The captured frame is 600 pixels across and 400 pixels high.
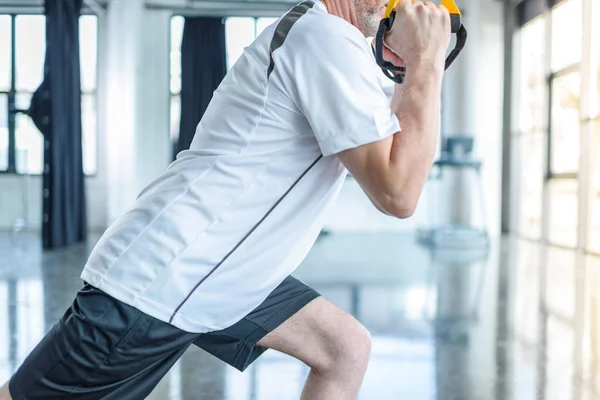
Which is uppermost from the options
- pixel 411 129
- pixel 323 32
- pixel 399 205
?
pixel 323 32

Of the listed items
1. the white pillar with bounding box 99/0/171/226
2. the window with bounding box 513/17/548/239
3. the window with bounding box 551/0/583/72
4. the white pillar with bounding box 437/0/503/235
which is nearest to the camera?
the window with bounding box 551/0/583/72

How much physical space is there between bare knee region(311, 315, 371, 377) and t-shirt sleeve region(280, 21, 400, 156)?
419 mm

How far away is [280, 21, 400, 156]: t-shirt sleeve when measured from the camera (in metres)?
0.76

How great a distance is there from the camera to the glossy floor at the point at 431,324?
6.93 ft

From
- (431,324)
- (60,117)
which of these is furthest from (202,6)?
(431,324)

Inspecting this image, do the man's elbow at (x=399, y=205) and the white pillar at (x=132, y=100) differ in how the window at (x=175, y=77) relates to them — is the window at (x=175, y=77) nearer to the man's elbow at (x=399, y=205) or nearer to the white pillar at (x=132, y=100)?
the white pillar at (x=132, y=100)

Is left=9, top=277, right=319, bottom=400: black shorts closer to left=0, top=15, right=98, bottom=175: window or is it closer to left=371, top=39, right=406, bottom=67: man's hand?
left=371, top=39, right=406, bottom=67: man's hand

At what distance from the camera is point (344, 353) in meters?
1.06

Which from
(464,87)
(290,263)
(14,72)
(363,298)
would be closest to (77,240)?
(14,72)

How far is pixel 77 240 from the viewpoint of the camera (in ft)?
22.3

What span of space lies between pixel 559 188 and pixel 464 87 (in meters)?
1.95

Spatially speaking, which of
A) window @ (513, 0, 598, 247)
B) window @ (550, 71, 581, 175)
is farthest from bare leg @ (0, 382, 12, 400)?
window @ (550, 71, 581, 175)

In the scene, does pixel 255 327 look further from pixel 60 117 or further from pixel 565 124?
pixel 565 124

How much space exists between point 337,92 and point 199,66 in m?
7.54
